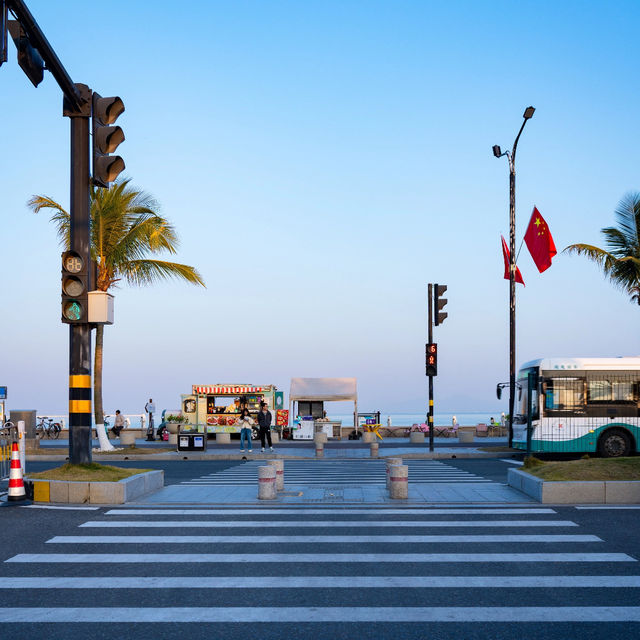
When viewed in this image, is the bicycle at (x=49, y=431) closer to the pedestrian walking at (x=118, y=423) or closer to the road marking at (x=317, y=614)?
the pedestrian walking at (x=118, y=423)

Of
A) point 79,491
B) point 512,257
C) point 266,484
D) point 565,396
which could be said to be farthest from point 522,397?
point 79,491

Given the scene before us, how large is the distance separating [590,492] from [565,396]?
1141 cm

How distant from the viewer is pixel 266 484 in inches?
527

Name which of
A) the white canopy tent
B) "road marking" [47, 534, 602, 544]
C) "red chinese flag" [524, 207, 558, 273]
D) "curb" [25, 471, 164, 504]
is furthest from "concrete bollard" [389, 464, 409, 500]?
the white canopy tent

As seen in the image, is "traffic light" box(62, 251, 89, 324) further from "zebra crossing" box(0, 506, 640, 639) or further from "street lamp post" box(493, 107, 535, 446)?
"street lamp post" box(493, 107, 535, 446)

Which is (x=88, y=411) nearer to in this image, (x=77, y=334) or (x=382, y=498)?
(x=77, y=334)

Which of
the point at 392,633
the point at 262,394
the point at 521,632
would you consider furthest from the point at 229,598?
the point at 262,394

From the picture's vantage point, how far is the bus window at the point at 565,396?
23688 millimetres

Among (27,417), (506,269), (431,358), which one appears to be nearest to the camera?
(431,358)

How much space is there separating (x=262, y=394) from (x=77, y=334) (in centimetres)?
2570

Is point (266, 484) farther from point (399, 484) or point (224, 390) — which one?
point (224, 390)

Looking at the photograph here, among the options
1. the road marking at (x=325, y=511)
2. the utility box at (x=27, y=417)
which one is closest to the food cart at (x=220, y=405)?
the utility box at (x=27, y=417)

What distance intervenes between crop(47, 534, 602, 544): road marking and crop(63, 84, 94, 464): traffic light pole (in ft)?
12.9

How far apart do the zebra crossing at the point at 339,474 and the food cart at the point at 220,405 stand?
549 inches
